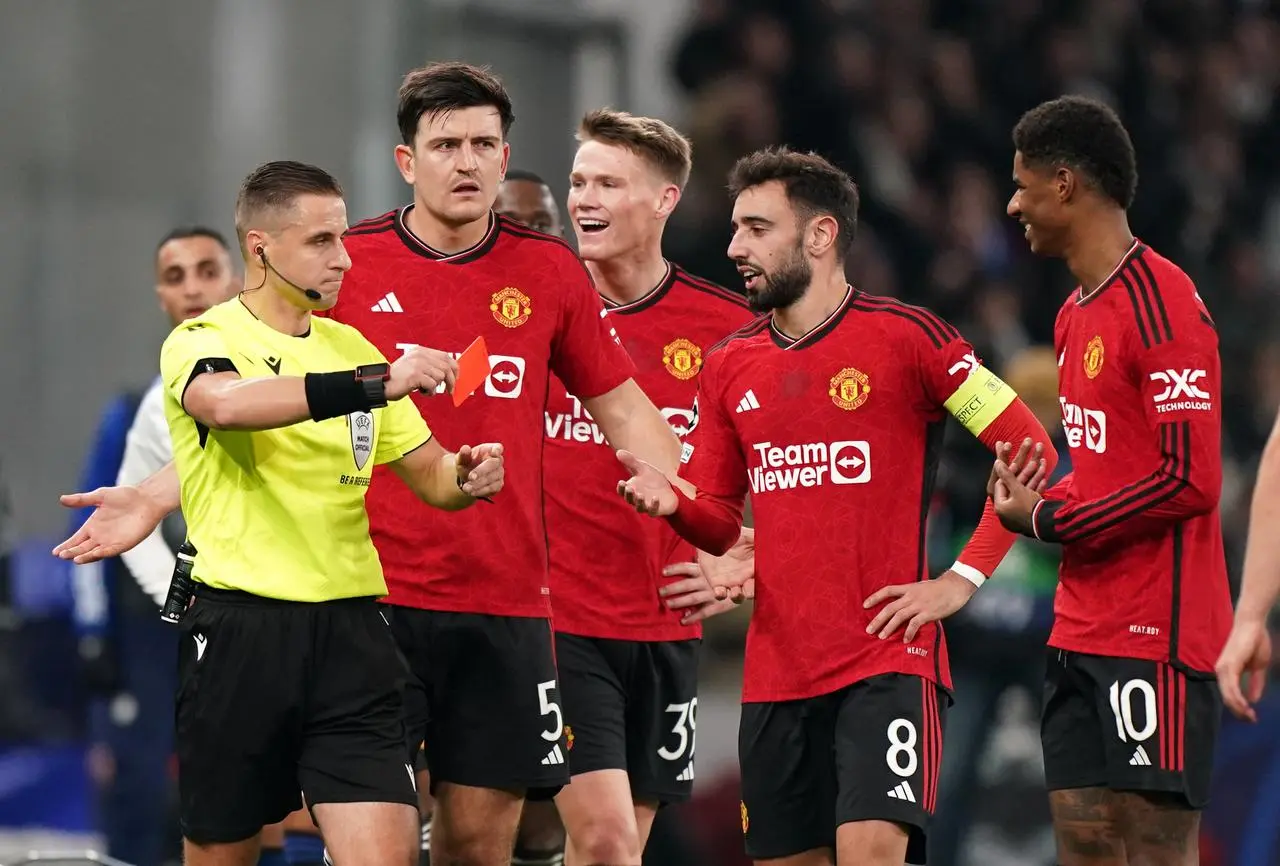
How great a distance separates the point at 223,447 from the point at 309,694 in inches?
24.9

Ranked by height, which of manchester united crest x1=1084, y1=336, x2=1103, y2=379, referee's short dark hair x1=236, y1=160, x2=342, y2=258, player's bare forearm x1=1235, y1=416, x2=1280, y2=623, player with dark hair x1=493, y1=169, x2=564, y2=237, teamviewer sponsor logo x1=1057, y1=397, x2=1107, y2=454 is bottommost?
player's bare forearm x1=1235, y1=416, x2=1280, y2=623

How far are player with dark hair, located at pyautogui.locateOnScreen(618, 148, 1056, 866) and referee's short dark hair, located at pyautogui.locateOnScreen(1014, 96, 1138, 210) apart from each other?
A: 2.03ft

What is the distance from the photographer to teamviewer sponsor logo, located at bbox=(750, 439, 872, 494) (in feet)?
16.9

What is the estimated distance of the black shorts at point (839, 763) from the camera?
4957 millimetres

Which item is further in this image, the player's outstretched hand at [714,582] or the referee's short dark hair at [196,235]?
the referee's short dark hair at [196,235]

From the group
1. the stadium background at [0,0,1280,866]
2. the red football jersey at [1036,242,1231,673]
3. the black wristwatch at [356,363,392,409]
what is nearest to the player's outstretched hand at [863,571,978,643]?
the red football jersey at [1036,242,1231,673]

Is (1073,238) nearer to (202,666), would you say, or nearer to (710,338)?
(710,338)

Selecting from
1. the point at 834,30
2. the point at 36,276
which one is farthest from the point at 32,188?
the point at 834,30

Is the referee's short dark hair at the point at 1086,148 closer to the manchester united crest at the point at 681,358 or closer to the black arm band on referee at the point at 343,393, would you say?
the manchester united crest at the point at 681,358

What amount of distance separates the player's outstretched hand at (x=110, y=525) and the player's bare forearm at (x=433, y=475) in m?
0.67

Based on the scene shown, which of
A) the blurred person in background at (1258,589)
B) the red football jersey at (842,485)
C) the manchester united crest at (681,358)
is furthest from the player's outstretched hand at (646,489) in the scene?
the blurred person in background at (1258,589)

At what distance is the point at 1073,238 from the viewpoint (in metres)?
5.40

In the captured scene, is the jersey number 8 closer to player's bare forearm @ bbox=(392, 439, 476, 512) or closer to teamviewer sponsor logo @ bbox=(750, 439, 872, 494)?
teamviewer sponsor logo @ bbox=(750, 439, 872, 494)

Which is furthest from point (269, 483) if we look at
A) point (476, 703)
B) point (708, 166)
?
point (708, 166)
